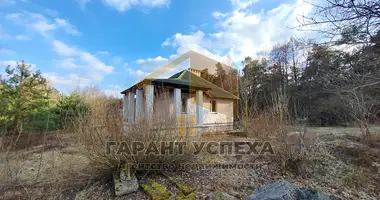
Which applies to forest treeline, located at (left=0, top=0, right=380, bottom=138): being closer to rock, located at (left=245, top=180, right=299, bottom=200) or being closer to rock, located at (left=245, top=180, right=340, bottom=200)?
rock, located at (left=245, top=180, right=340, bottom=200)

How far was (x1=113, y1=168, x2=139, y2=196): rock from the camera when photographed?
140 inches

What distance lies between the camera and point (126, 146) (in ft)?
13.1

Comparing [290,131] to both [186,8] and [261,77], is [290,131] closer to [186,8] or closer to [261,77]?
[186,8]

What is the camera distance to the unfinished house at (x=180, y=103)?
4.59 m

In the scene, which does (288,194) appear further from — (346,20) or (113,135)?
(113,135)

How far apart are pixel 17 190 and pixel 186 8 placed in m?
8.84

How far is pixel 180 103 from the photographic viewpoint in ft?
19.6

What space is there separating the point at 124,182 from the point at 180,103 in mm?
2977

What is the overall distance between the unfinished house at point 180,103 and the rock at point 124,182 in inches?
36.5

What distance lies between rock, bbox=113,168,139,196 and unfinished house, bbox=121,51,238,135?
927 millimetres
